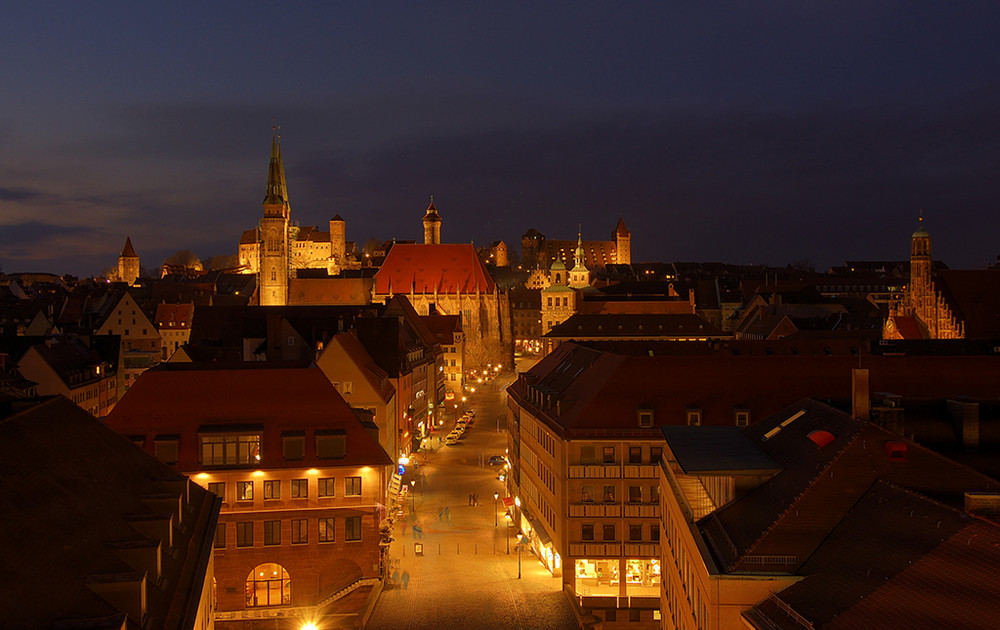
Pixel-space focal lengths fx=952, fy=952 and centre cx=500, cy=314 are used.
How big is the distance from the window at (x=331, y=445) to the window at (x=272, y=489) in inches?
81.7

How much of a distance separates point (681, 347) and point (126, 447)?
4603 cm

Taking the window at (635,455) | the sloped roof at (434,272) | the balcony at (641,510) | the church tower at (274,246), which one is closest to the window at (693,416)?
the window at (635,455)

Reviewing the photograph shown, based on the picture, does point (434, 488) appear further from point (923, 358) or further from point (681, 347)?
point (923, 358)

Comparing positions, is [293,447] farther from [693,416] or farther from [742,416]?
[742,416]

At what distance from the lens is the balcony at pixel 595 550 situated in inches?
1709

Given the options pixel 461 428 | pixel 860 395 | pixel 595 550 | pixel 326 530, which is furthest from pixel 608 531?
pixel 461 428

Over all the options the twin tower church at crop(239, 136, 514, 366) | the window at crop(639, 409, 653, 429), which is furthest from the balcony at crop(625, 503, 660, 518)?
the twin tower church at crop(239, 136, 514, 366)

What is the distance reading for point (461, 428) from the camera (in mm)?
89500

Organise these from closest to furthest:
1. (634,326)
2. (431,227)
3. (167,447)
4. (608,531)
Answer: (167,447), (608,531), (634,326), (431,227)

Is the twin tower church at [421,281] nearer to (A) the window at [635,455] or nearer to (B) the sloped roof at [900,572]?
(A) the window at [635,455]

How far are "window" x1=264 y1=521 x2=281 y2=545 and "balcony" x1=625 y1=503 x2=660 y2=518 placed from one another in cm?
1555

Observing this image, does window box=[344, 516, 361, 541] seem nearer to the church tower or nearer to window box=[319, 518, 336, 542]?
window box=[319, 518, 336, 542]

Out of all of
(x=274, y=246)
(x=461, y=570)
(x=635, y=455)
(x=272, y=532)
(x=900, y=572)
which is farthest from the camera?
(x=274, y=246)

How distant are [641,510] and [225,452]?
61.4ft
